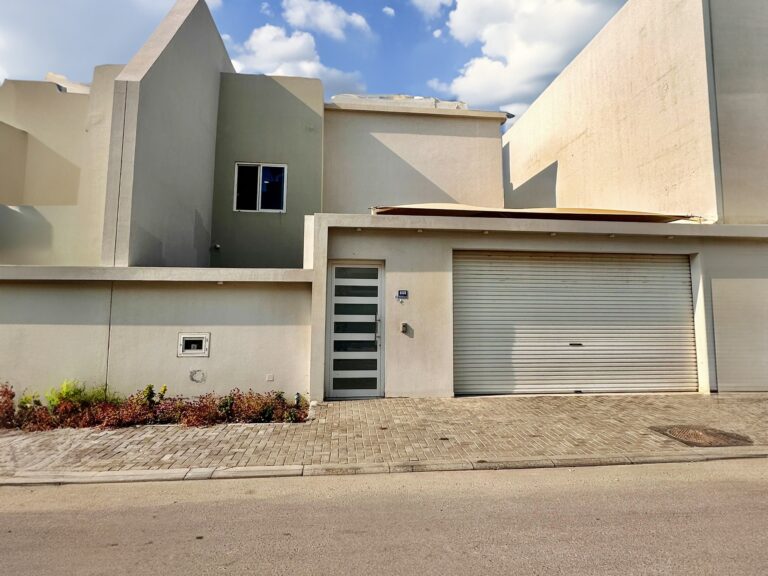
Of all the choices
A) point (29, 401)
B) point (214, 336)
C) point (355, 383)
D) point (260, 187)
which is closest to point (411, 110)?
point (260, 187)

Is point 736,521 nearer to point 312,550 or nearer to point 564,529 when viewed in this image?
point 564,529

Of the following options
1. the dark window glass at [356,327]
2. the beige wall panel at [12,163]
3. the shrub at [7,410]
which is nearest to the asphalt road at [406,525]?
the shrub at [7,410]

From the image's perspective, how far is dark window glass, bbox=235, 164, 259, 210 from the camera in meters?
11.9

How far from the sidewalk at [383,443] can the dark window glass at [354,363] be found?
76 cm

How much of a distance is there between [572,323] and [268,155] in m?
9.13

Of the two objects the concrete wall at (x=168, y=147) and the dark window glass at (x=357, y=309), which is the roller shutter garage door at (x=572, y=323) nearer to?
the dark window glass at (x=357, y=309)

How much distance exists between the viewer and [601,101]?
42.2 feet

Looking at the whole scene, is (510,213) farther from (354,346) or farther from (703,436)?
(703,436)

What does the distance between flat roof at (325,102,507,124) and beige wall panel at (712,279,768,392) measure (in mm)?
7715

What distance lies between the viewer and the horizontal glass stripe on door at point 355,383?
8.01m

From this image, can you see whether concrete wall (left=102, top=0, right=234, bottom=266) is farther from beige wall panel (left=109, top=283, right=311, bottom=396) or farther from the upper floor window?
beige wall panel (left=109, top=283, right=311, bottom=396)

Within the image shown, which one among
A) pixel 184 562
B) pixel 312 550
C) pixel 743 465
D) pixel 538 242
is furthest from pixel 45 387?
pixel 743 465

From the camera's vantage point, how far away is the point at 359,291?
8.28 metres

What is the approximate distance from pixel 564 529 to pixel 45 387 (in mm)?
8442
